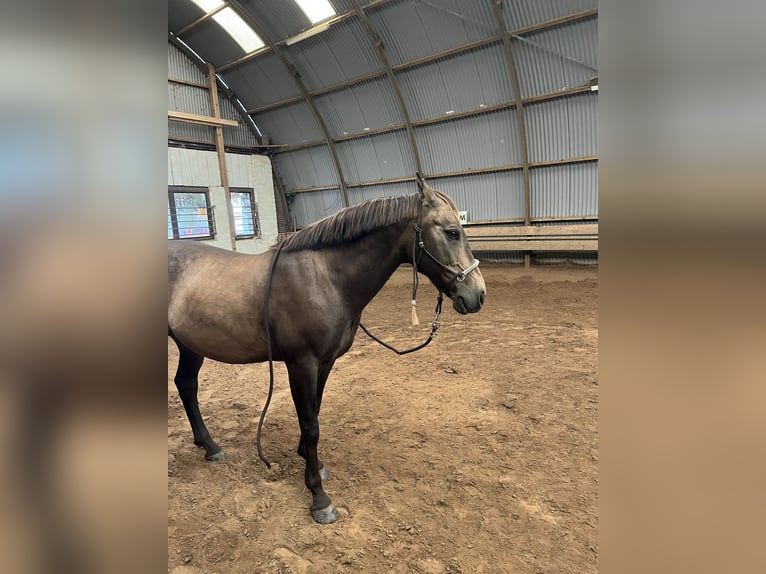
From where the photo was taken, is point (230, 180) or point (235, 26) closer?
point (235, 26)

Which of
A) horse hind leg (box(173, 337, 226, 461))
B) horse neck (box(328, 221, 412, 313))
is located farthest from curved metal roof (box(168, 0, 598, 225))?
horse hind leg (box(173, 337, 226, 461))

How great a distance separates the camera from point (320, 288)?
7.01ft

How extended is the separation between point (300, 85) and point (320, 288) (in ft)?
31.4

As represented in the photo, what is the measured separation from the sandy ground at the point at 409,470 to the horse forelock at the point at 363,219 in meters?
1.50

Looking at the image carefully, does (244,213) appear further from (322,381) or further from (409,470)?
(409,470)

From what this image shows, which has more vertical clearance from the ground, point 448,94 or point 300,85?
point 300,85

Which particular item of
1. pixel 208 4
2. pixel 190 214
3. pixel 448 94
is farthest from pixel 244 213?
pixel 448 94

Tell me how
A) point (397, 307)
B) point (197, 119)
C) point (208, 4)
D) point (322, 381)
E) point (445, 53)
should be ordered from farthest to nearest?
point (197, 119) → point (208, 4) → point (445, 53) → point (397, 307) → point (322, 381)

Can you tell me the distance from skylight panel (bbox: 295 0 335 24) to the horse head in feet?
26.4

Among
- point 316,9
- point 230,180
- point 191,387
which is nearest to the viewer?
point 191,387

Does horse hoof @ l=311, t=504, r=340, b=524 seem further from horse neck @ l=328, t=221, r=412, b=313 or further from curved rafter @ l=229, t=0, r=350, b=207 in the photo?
curved rafter @ l=229, t=0, r=350, b=207
